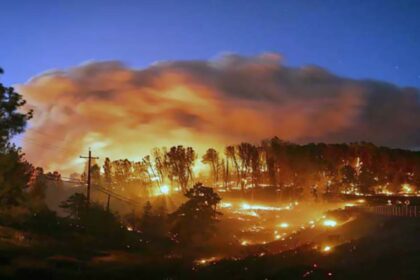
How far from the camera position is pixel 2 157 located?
4359 centimetres

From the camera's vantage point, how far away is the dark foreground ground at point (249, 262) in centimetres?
3622

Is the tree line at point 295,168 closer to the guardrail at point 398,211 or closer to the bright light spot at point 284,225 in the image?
the bright light spot at point 284,225

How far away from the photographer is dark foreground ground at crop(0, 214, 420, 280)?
3622cm

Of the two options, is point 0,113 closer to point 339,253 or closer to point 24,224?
point 24,224

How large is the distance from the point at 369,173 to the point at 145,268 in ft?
317

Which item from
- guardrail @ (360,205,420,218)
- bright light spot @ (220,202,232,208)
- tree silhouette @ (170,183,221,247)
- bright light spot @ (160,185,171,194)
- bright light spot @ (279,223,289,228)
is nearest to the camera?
guardrail @ (360,205,420,218)

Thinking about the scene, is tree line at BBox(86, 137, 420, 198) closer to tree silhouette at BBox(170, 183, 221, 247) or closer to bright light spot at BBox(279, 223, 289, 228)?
bright light spot at BBox(279, 223, 289, 228)

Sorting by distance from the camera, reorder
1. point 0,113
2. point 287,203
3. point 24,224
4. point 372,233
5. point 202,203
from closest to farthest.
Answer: point 0,113 → point 372,233 → point 24,224 → point 202,203 → point 287,203

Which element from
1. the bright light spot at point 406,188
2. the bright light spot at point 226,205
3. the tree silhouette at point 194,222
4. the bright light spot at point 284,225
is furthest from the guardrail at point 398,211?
the bright light spot at point 406,188

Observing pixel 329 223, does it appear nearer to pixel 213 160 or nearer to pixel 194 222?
pixel 194 222

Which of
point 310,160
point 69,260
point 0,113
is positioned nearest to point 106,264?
point 69,260

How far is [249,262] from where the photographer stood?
2031 inches

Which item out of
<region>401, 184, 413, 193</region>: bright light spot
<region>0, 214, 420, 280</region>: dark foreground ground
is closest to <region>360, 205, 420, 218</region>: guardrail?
<region>0, 214, 420, 280</region>: dark foreground ground

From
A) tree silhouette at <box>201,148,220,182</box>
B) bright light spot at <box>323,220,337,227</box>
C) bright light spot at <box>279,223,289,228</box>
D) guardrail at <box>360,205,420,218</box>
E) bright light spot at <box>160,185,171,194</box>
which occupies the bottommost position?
bright light spot at <box>279,223,289,228</box>
